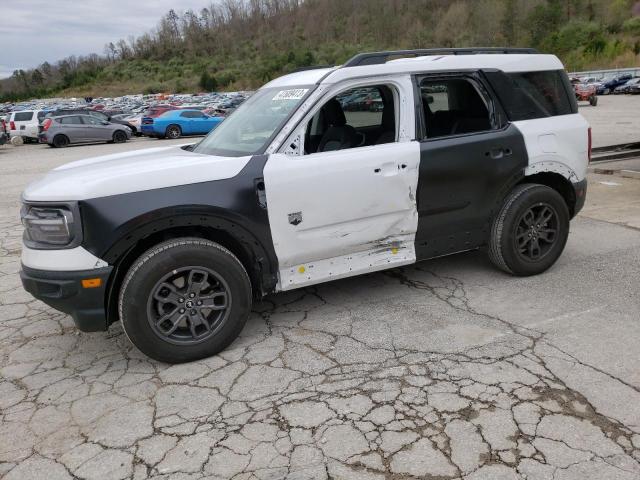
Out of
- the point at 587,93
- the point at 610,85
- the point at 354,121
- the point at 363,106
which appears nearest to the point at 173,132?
the point at 354,121

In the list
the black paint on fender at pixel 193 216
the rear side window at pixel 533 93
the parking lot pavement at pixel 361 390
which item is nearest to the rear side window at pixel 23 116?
the parking lot pavement at pixel 361 390

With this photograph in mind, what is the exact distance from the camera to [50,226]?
3.26m

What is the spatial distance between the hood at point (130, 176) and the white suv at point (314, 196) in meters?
0.01

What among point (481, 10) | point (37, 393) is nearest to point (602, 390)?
point (37, 393)

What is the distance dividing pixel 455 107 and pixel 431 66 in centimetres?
56

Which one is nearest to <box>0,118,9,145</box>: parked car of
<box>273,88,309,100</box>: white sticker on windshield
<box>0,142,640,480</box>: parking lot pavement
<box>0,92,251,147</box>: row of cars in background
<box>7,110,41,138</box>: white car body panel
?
<box>0,92,251,147</box>: row of cars in background

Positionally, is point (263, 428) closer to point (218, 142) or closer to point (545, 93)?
point (218, 142)

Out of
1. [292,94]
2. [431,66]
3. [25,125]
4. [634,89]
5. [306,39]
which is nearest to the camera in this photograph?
[292,94]

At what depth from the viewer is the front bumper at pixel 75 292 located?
3.24m

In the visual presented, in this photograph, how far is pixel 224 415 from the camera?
9.78 ft

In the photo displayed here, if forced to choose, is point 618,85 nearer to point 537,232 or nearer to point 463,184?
point 537,232

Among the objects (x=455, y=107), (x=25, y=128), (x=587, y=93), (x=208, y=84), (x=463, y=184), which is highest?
(x=208, y=84)

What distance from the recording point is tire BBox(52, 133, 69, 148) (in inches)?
870

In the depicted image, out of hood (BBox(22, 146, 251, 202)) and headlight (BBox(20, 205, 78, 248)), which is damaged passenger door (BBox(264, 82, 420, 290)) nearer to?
hood (BBox(22, 146, 251, 202))
